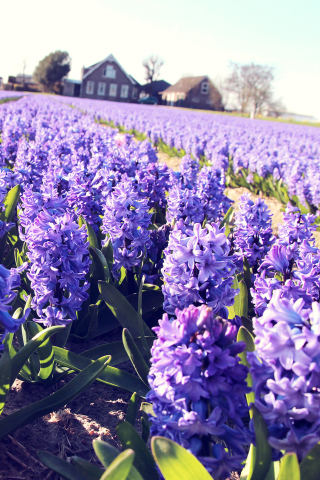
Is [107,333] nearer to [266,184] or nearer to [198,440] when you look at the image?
[198,440]

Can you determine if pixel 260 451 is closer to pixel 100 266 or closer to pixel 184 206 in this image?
pixel 100 266

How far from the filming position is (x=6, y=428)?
1717mm

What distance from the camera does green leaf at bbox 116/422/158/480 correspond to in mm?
1428

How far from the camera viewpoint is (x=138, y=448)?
1468 mm

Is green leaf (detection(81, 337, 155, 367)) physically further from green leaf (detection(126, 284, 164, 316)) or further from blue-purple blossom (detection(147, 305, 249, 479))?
blue-purple blossom (detection(147, 305, 249, 479))

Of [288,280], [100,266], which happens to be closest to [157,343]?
[288,280]

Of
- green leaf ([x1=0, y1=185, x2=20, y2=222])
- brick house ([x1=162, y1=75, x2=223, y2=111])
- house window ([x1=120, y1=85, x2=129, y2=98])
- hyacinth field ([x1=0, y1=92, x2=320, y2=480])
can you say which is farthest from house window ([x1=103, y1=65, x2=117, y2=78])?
green leaf ([x1=0, y1=185, x2=20, y2=222])

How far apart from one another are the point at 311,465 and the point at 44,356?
1.33m

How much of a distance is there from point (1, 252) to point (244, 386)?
2563mm

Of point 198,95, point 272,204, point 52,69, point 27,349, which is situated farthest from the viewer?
point 198,95

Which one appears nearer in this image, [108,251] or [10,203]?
[108,251]

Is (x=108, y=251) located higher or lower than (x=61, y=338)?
higher

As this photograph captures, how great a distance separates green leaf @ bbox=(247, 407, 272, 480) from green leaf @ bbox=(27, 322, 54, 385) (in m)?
1.09

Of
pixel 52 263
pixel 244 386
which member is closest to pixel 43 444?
pixel 52 263
